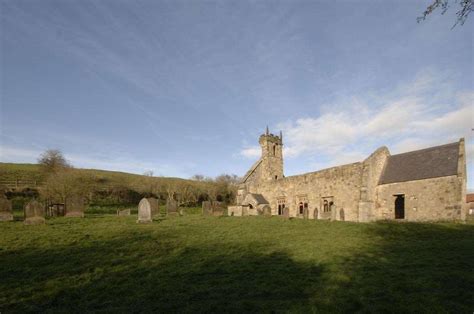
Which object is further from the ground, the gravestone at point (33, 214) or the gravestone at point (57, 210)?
the gravestone at point (33, 214)

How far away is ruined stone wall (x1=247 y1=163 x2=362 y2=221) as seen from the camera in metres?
20.1

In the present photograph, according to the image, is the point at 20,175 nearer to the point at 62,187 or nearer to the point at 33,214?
the point at 62,187

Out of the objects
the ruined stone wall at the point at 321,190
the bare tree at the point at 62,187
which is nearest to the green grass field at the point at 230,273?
the ruined stone wall at the point at 321,190

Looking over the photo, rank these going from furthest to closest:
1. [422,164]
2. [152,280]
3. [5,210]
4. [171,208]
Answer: [171,208] < [422,164] < [5,210] < [152,280]

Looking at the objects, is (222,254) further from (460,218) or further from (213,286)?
(460,218)

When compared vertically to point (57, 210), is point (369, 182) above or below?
above

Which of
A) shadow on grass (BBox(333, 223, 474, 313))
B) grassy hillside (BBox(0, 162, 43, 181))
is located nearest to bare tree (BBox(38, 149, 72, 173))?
grassy hillside (BBox(0, 162, 43, 181))

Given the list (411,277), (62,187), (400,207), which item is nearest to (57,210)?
(62,187)

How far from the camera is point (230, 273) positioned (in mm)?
6227

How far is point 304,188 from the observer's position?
79.8 ft

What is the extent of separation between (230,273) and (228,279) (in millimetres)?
459

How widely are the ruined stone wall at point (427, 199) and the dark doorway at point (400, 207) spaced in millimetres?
1170

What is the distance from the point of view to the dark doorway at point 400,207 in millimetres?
19781

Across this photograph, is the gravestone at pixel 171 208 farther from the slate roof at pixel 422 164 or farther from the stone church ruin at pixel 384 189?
the slate roof at pixel 422 164
